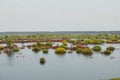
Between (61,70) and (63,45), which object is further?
(63,45)

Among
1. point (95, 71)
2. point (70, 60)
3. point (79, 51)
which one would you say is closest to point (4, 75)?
point (95, 71)

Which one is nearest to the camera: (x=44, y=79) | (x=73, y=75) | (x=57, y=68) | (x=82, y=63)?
(x=44, y=79)

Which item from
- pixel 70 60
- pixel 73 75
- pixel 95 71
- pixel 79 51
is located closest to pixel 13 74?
pixel 73 75

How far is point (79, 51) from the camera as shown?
5597cm

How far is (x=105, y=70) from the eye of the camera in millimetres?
35250

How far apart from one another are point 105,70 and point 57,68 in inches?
237

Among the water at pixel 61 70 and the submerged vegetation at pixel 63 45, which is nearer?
the water at pixel 61 70

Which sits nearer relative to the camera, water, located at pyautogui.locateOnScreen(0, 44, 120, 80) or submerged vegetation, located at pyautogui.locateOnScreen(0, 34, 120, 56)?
water, located at pyautogui.locateOnScreen(0, 44, 120, 80)

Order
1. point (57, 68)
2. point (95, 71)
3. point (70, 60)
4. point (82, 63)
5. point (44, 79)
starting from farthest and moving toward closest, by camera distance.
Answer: point (70, 60) < point (82, 63) < point (57, 68) < point (95, 71) < point (44, 79)

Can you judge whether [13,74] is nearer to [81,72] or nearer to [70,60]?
[81,72]

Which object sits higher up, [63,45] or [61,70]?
[63,45]

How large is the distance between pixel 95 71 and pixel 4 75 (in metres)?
10.4

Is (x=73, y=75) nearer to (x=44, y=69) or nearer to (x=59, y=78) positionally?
(x=59, y=78)

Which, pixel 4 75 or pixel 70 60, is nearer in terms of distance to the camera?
pixel 4 75
